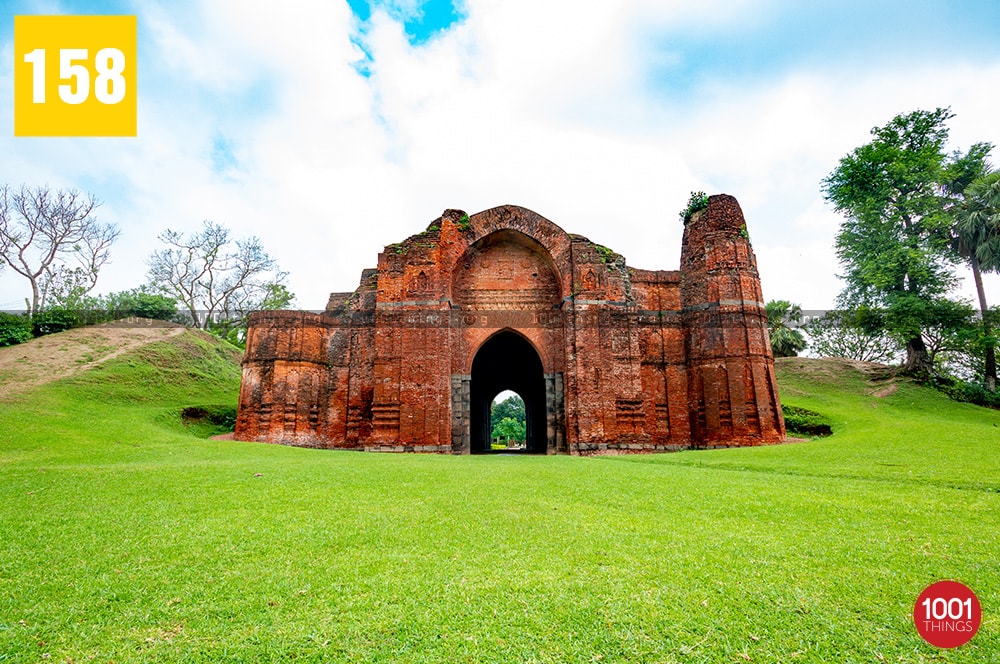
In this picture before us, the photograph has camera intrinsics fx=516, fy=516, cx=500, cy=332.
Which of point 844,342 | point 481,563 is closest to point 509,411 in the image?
point 844,342

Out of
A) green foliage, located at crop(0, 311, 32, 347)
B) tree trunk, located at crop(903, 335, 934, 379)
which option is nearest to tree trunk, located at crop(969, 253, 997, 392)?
tree trunk, located at crop(903, 335, 934, 379)

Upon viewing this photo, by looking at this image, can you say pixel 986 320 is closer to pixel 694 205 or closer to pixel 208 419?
pixel 694 205

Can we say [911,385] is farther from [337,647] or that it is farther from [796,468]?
[337,647]

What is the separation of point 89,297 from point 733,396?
31.4 m

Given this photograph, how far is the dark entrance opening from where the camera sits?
23.5 metres

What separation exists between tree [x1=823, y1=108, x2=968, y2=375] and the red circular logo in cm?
2403

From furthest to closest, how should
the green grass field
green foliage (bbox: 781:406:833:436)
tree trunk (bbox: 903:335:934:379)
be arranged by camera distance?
tree trunk (bbox: 903:335:934:379) < green foliage (bbox: 781:406:833:436) < the green grass field

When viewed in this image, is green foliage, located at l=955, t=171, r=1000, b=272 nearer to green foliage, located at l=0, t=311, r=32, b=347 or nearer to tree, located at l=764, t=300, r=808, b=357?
tree, located at l=764, t=300, r=808, b=357

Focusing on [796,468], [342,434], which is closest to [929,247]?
[796,468]

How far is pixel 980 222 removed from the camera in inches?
891

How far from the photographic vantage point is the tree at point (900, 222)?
22.6m

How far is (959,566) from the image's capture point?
3.78m

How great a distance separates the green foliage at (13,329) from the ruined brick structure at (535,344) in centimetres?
1209

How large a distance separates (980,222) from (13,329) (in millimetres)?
41207
